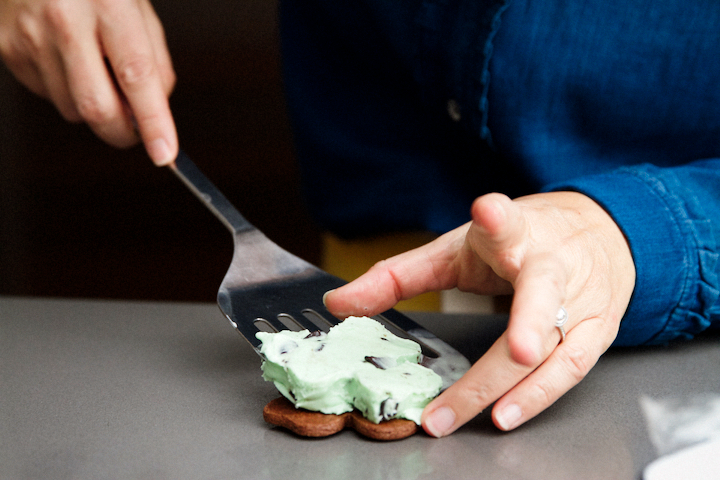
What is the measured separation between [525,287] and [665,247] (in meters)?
0.27

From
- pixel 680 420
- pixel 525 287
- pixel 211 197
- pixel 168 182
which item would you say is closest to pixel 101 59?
pixel 211 197

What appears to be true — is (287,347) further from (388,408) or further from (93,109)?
(93,109)

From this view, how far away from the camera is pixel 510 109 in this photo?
950mm

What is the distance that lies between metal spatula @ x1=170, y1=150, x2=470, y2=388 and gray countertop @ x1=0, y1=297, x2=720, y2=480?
0.06 metres

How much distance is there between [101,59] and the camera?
2.91 feet

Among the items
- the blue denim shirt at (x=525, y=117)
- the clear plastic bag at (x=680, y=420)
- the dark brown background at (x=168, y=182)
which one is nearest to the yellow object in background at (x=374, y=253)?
the blue denim shirt at (x=525, y=117)

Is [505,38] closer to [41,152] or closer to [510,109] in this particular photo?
[510,109]

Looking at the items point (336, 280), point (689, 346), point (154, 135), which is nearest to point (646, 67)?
point (689, 346)

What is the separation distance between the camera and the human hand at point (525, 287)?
1.77 ft

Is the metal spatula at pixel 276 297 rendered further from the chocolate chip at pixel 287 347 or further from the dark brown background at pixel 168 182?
the dark brown background at pixel 168 182

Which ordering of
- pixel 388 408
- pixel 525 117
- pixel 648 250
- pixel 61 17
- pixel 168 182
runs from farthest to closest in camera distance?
1. pixel 168 182
2. pixel 525 117
3. pixel 61 17
4. pixel 648 250
5. pixel 388 408

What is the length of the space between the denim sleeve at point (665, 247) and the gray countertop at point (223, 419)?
0.04m

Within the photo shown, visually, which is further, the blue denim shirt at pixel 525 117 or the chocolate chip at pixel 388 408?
the blue denim shirt at pixel 525 117

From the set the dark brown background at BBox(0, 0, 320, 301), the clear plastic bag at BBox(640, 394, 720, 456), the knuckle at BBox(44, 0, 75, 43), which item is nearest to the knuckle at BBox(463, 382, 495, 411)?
the clear plastic bag at BBox(640, 394, 720, 456)
